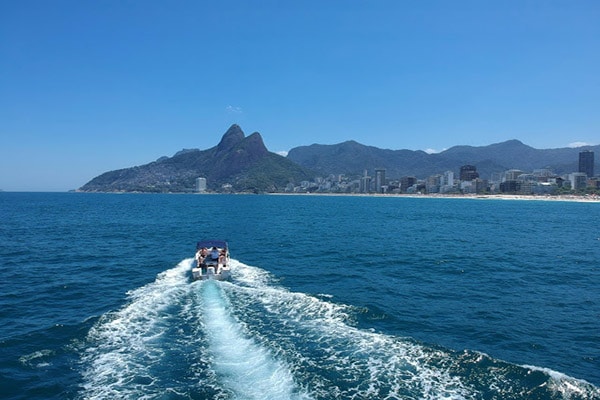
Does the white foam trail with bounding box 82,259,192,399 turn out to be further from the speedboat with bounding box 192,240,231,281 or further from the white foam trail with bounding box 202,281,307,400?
the speedboat with bounding box 192,240,231,281

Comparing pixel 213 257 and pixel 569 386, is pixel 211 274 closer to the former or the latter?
pixel 213 257

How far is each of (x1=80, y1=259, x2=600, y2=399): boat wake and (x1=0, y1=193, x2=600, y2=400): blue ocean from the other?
0.09m

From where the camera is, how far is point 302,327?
22.2 metres

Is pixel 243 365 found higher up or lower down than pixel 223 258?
lower down

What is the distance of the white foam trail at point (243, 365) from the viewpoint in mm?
15062

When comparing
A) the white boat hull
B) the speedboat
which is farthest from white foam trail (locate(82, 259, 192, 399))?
the speedboat

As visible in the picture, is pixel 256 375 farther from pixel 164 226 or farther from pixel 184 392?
pixel 164 226

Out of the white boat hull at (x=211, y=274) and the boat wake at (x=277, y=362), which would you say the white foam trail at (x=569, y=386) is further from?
the white boat hull at (x=211, y=274)

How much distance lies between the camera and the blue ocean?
51.4ft

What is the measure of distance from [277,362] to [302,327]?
479 centimetres

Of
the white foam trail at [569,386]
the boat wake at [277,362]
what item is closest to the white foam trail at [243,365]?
the boat wake at [277,362]

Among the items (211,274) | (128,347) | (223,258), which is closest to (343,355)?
(128,347)

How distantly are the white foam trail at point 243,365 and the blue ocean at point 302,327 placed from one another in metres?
0.09

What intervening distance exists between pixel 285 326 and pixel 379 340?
5839mm
